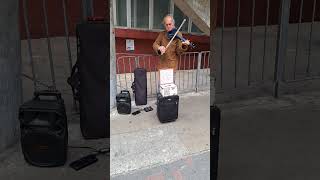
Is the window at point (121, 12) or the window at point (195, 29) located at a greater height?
the window at point (121, 12)

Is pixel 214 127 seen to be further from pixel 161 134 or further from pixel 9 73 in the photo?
pixel 9 73

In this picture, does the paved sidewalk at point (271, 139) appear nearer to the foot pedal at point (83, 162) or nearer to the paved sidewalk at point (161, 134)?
the foot pedal at point (83, 162)

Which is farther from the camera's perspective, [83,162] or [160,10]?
[83,162]

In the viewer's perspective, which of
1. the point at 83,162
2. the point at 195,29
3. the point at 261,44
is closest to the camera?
→ the point at 195,29

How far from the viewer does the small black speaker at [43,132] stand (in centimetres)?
256

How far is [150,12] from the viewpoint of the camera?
131cm

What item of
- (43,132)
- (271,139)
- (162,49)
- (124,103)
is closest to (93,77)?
(43,132)

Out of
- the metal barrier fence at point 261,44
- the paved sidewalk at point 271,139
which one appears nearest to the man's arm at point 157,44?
the paved sidewalk at point 271,139

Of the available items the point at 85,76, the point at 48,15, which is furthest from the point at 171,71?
the point at 48,15

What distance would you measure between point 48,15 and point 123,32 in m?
2.05

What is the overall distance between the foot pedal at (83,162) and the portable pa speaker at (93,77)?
0.19 meters

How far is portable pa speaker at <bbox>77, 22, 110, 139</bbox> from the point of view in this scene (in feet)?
8.92

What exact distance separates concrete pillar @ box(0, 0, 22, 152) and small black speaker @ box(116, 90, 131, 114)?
5.20 feet

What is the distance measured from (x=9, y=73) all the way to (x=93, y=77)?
1.87 feet
